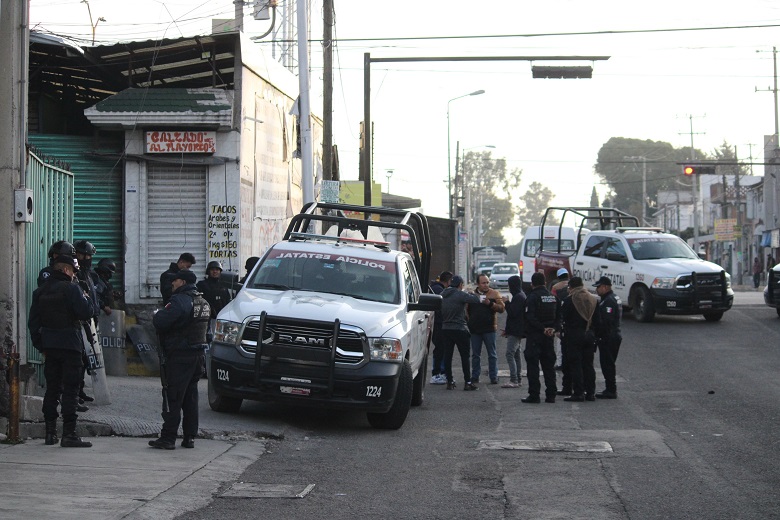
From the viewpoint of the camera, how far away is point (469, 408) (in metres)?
13.8

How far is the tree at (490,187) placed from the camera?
125456 mm

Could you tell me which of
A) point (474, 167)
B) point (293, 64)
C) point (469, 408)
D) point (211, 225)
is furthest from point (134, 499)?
point (474, 167)

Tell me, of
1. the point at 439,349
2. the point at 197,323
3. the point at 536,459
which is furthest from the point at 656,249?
the point at 197,323

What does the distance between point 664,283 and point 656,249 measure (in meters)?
1.48

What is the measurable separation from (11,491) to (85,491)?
507 millimetres

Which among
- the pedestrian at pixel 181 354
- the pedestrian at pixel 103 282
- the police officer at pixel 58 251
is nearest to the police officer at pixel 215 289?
the pedestrian at pixel 103 282

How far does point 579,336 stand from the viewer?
14.5 m

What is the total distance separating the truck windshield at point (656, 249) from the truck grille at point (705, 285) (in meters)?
1.28

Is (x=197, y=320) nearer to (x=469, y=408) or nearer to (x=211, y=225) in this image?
(x=469, y=408)

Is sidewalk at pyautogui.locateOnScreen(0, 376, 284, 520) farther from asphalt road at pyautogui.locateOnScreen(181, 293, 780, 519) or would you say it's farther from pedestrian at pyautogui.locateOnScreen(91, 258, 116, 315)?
pedestrian at pyautogui.locateOnScreen(91, 258, 116, 315)

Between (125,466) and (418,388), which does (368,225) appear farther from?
(125,466)

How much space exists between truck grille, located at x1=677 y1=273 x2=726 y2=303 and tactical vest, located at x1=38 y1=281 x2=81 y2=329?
667 inches

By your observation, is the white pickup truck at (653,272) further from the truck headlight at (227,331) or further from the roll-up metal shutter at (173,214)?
the truck headlight at (227,331)

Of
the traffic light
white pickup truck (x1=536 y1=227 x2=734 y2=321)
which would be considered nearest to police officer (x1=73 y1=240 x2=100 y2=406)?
white pickup truck (x1=536 y1=227 x2=734 y2=321)
